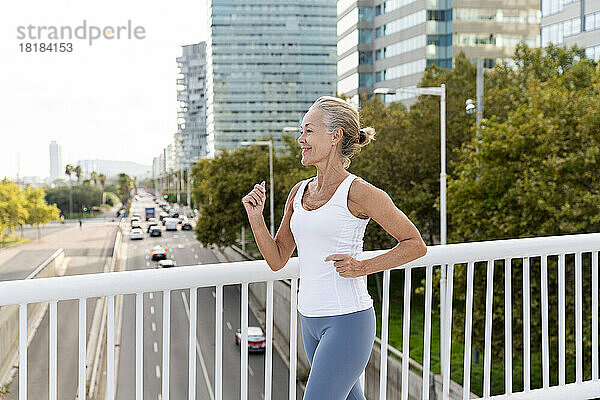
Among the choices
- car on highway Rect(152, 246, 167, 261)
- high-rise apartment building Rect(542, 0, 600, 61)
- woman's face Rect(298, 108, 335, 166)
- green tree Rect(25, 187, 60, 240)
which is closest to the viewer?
woman's face Rect(298, 108, 335, 166)

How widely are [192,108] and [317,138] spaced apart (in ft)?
257

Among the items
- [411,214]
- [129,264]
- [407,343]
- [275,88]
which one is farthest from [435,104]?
[275,88]

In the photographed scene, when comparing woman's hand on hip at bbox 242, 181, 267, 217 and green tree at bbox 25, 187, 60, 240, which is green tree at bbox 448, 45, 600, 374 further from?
green tree at bbox 25, 187, 60, 240

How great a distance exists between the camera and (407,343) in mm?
2338

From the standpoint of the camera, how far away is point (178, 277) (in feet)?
6.29

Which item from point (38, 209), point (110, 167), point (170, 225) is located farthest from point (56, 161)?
point (38, 209)

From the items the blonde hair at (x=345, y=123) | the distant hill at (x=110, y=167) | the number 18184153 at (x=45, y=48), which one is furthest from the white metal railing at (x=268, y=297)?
the number 18184153 at (x=45, y=48)

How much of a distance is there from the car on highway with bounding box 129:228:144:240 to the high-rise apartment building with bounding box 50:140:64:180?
594 cm

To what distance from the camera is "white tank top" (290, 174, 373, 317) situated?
5.73ft

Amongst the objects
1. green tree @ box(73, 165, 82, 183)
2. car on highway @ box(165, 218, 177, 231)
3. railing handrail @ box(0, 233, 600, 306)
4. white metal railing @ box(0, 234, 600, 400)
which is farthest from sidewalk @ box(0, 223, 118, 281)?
railing handrail @ box(0, 233, 600, 306)

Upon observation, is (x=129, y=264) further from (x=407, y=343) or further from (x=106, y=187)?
(x=407, y=343)

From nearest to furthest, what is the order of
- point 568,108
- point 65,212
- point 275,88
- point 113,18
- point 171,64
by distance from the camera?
point 568,108, point 65,212, point 113,18, point 171,64, point 275,88

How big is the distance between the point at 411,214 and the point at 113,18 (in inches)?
1839

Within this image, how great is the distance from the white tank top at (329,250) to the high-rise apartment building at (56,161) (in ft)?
119
